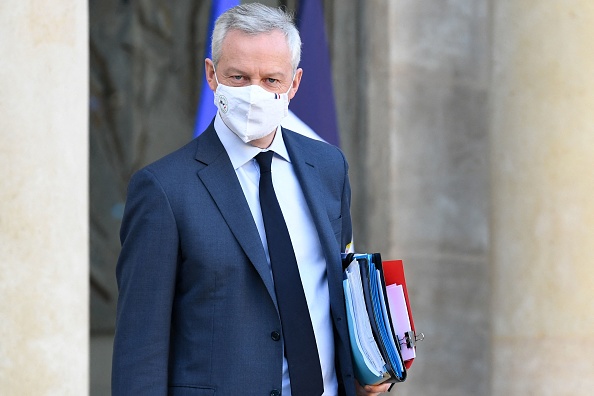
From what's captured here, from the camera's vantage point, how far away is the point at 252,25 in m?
3.15

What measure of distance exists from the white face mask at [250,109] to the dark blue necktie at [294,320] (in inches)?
10.6

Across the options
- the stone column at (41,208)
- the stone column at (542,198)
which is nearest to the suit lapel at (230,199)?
the stone column at (41,208)

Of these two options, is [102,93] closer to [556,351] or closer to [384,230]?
[384,230]

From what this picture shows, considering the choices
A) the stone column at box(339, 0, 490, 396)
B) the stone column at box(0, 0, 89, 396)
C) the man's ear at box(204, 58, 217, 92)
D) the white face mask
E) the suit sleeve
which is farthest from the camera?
the stone column at box(339, 0, 490, 396)

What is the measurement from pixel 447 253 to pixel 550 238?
694 mm

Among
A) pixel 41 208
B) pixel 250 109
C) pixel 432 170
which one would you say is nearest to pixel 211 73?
pixel 250 109

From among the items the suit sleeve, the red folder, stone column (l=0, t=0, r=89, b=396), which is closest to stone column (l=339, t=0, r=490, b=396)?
stone column (l=0, t=0, r=89, b=396)

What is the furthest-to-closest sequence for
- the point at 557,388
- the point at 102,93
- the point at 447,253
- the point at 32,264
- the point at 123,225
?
1. the point at 102,93
2. the point at 447,253
3. the point at 557,388
4. the point at 32,264
5. the point at 123,225

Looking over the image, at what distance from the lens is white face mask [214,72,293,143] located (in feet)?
10.2

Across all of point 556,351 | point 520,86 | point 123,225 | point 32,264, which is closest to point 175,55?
point 520,86

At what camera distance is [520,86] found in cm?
665

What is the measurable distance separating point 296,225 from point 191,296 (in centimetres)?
38

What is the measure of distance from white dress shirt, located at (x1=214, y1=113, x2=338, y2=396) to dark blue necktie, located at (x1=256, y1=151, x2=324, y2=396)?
4 cm

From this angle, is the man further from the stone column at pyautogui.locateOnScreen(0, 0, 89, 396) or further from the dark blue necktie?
the stone column at pyautogui.locateOnScreen(0, 0, 89, 396)
